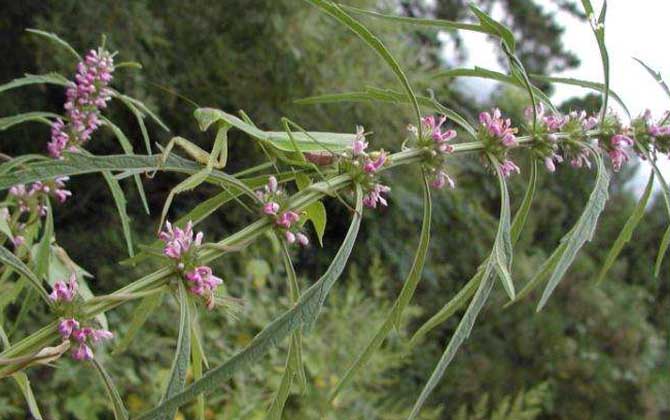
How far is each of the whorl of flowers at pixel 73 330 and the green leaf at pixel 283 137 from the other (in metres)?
0.10

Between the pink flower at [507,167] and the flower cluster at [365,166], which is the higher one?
the pink flower at [507,167]

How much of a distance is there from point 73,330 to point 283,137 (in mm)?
126

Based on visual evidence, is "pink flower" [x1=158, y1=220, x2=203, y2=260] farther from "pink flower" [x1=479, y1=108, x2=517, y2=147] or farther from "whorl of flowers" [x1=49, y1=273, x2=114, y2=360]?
"pink flower" [x1=479, y1=108, x2=517, y2=147]

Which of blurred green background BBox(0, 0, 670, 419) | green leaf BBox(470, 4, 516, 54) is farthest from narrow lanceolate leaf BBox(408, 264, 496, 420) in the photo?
blurred green background BBox(0, 0, 670, 419)

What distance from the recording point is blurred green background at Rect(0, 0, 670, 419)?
163cm

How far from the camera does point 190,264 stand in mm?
329

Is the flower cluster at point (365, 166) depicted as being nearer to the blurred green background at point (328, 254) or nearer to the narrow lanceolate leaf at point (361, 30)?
the narrow lanceolate leaf at point (361, 30)

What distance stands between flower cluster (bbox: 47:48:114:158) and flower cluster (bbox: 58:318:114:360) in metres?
0.24

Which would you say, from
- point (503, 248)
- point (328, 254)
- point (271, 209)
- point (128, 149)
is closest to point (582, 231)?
point (503, 248)

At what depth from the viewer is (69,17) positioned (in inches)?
69.9

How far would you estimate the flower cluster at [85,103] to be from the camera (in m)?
0.55

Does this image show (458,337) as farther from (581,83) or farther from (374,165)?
(581,83)

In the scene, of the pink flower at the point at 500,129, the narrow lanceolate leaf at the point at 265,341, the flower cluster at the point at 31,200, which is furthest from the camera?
the flower cluster at the point at 31,200

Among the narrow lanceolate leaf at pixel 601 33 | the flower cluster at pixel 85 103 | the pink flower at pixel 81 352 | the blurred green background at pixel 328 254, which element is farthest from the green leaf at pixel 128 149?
the blurred green background at pixel 328 254
